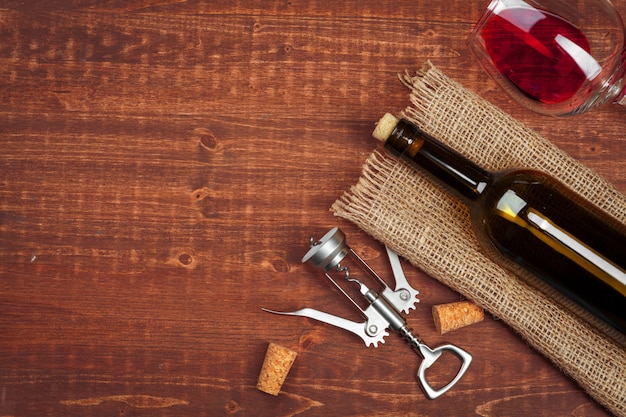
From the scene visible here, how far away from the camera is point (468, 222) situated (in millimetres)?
908

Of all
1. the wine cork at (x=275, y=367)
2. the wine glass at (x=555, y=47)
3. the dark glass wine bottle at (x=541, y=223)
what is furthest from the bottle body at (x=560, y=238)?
the wine cork at (x=275, y=367)

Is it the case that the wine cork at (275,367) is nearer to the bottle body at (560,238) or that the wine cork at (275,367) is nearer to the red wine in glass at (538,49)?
the bottle body at (560,238)

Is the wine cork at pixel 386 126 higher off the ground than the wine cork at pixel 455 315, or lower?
higher

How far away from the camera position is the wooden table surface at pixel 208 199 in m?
0.95

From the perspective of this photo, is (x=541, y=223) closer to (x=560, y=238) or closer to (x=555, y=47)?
(x=560, y=238)

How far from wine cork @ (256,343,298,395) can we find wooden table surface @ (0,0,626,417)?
0.11 ft

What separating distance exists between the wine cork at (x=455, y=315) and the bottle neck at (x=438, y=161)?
0.20m

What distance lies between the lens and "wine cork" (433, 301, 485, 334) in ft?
2.98

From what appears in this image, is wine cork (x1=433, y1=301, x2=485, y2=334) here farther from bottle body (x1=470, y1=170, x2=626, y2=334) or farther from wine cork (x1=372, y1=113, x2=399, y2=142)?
wine cork (x1=372, y1=113, x2=399, y2=142)

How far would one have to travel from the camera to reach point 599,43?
2.53 ft

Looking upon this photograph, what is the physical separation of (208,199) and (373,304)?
308 mm

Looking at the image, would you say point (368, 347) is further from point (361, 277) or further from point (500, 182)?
point (500, 182)

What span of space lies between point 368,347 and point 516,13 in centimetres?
52

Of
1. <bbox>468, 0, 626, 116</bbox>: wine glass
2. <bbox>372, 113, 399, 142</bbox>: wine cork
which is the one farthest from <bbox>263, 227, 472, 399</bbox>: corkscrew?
<bbox>468, 0, 626, 116</bbox>: wine glass
